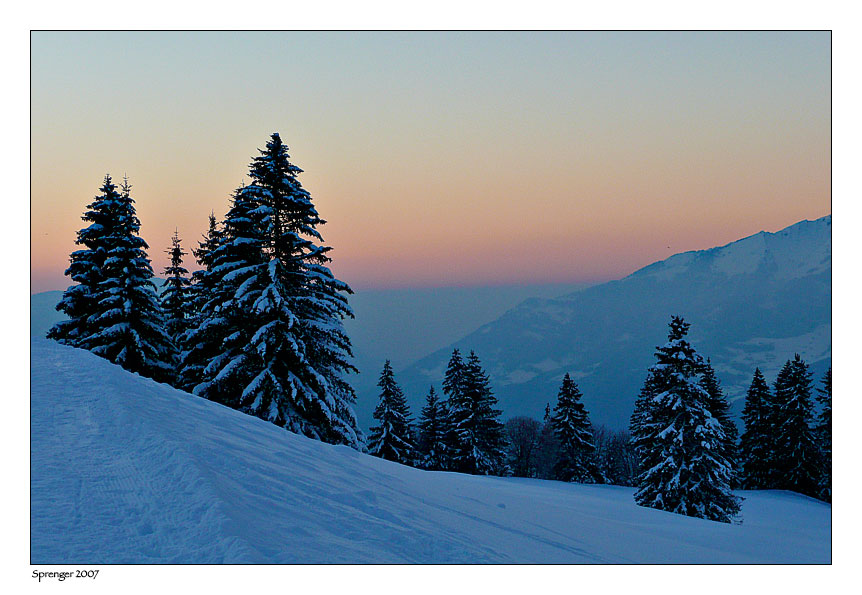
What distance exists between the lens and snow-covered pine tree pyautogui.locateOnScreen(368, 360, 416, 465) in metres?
35.2

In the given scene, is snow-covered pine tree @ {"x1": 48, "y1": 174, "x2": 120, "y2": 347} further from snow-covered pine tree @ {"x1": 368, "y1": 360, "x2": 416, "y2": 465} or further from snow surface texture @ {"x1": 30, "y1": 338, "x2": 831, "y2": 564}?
snow-covered pine tree @ {"x1": 368, "y1": 360, "x2": 416, "y2": 465}

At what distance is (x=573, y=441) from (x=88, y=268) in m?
32.9

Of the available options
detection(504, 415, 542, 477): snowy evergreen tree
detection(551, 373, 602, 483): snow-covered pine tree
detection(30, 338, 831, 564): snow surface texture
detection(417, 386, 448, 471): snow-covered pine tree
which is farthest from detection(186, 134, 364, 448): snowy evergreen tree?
detection(504, 415, 542, 477): snowy evergreen tree

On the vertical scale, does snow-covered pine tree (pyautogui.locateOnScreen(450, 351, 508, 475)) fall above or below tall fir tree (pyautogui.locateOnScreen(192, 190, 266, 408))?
below

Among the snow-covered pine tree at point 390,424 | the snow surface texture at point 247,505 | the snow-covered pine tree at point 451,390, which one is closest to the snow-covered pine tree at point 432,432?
the snow-covered pine tree at point 451,390

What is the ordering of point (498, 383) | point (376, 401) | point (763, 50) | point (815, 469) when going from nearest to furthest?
point (763, 50)
point (815, 469)
point (376, 401)
point (498, 383)

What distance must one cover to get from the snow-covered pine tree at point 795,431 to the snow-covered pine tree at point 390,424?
72.1 ft

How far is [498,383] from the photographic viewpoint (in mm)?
145000

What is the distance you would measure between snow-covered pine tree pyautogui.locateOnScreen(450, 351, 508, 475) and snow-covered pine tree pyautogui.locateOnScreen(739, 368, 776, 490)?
15889 mm

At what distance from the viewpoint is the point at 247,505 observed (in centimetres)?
457
